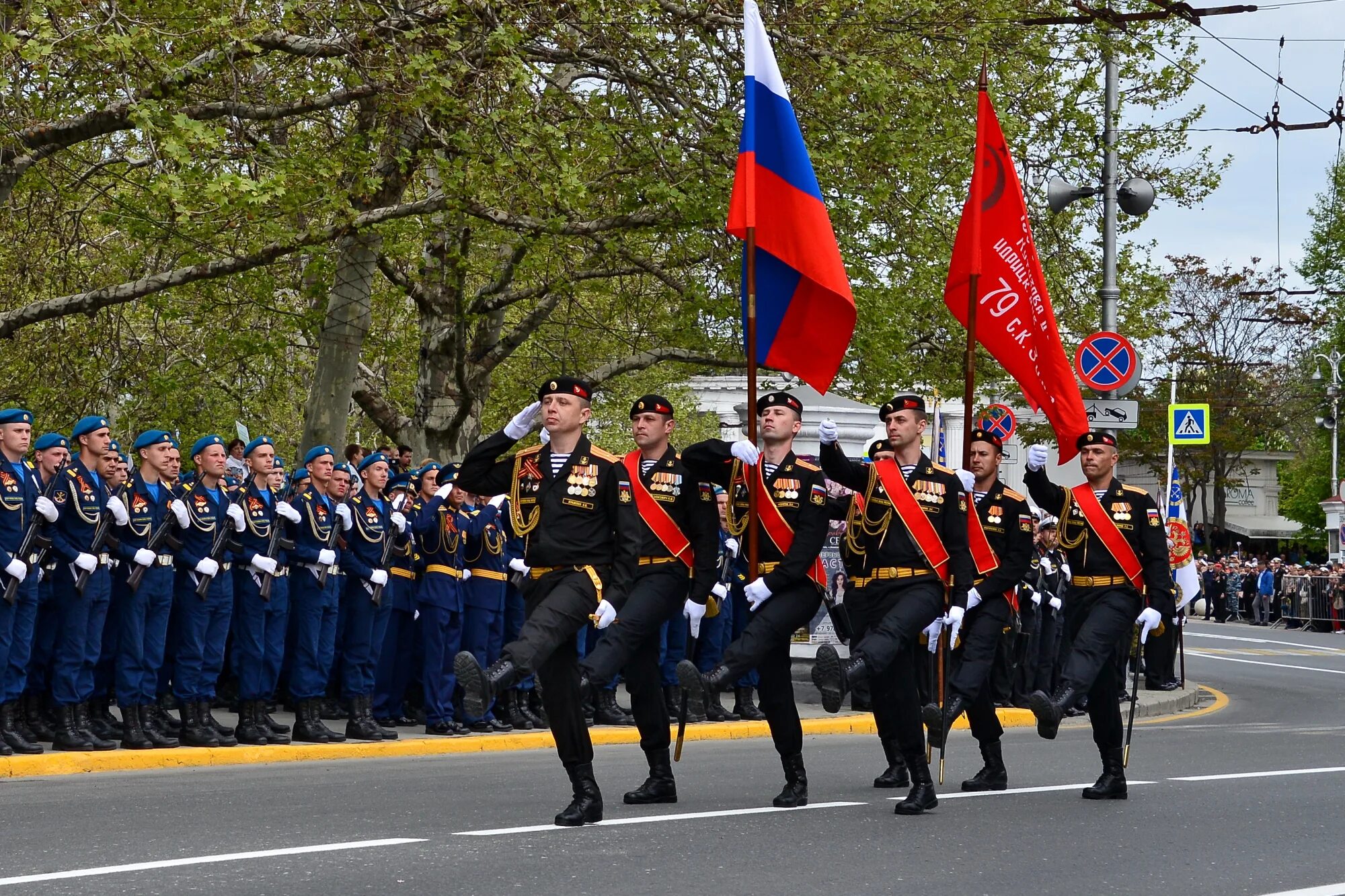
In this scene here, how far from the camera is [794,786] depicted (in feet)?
30.1

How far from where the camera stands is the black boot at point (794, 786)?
916 cm

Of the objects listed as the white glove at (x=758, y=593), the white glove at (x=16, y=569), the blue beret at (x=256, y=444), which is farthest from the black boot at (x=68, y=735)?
the white glove at (x=758, y=593)

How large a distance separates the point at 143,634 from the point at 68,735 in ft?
2.49

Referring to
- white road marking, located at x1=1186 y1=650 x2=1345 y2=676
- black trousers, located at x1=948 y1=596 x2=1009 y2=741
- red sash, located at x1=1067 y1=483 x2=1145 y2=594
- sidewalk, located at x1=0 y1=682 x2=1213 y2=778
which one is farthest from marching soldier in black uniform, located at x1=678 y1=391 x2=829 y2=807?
white road marking, located at x1=1186 y1=650 x2=1345 y2=676

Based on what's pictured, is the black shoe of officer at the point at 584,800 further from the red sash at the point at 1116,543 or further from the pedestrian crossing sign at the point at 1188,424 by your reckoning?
the pedestrian crossing sign at the point at 1188,424

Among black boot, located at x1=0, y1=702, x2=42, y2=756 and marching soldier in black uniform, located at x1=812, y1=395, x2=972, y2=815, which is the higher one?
marching soldier in black uniform, located at x1=812, y1=395, x2=972, y2=815

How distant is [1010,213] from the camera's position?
11.8 metres

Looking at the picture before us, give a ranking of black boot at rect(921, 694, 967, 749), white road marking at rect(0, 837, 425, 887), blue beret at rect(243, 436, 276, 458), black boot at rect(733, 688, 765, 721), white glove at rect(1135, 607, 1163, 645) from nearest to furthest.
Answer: white road marking at rect(0, 837, 425, 887) → black boot at rect(921, 694, 967, 749) → white glove at rect(1135, 607, 1163, 645) → blue beret at rect(243, 436, 276, 458) → black boot at rect(733, 688, 765, 721)

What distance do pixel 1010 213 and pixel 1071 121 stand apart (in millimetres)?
13026

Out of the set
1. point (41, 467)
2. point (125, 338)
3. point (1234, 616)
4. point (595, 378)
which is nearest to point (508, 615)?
point (41, 467)

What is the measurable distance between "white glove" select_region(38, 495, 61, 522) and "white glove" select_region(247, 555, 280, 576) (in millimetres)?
1425

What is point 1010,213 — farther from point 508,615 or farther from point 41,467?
point 41,467

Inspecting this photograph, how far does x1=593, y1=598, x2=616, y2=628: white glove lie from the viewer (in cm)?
838

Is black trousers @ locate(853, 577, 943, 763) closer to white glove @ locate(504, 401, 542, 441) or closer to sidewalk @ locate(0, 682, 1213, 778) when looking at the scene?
white glove @ locate(504, 401, 542, 441)
